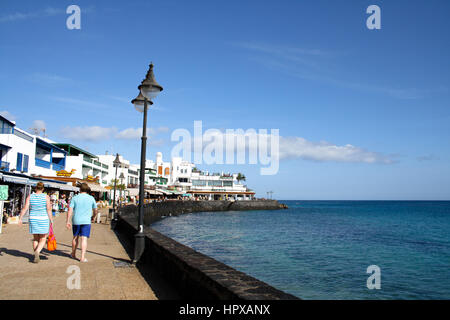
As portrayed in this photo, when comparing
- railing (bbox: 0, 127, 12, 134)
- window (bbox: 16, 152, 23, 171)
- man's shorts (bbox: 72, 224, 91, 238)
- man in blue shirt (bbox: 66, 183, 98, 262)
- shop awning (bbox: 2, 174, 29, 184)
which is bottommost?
man's shorts (bbox: 72, 224, 91, 238)

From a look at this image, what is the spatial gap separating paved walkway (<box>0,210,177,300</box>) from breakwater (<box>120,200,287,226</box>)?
103 feet

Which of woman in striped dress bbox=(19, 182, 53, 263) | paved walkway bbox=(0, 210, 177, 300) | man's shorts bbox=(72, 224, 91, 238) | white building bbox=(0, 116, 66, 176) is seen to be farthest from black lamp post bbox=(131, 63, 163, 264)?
white building bbox=(0, 116, 66, 176)

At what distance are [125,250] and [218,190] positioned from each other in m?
90.4

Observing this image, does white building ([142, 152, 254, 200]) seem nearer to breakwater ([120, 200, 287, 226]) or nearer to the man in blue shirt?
breakwater ([120, 200, 287, 226])

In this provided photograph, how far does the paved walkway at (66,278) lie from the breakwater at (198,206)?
31396mm

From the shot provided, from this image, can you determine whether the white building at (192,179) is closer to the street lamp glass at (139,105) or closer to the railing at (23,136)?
the railing at (23,136)

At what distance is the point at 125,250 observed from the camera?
1005cm

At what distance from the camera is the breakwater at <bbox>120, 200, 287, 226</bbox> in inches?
1928

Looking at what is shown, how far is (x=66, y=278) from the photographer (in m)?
6.09

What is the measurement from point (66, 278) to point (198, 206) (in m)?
73.9
